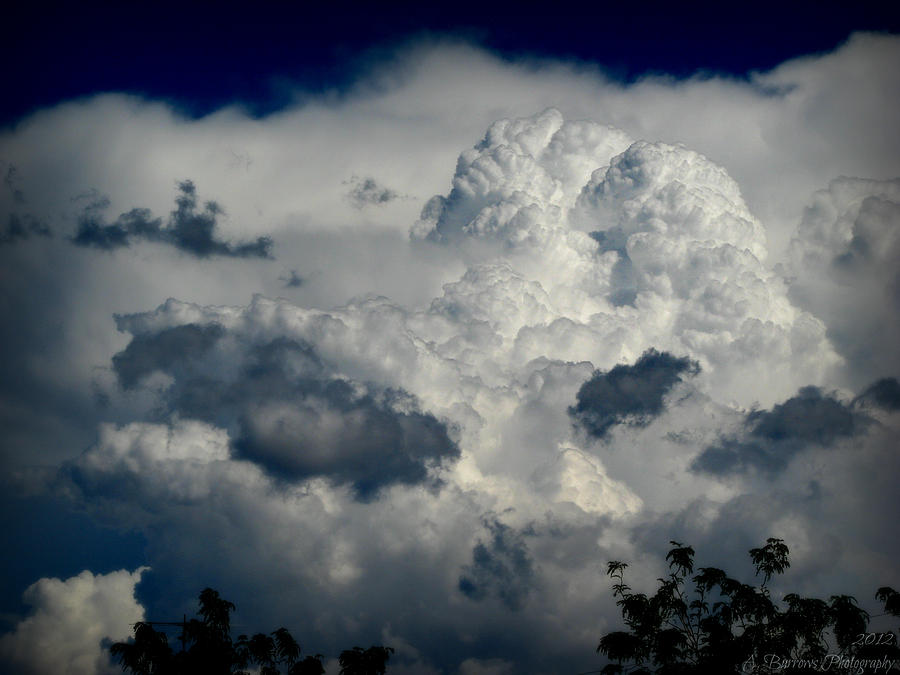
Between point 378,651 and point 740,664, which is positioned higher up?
point 378,651

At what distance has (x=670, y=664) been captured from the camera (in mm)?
60719

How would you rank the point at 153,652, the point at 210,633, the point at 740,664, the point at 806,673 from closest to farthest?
the point at 806,673, the point at 740,664, the point at 153,652, the point at 210,633

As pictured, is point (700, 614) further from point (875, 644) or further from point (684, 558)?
point (875, 644)

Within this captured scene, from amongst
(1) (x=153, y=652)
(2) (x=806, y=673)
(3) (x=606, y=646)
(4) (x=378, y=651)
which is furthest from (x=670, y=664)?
(1) (x=153, y=652)

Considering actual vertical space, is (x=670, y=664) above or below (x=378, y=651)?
below

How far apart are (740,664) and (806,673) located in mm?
4692

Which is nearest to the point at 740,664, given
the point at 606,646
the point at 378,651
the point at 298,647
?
the point at 606,646

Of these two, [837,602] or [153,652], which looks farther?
[153,652]

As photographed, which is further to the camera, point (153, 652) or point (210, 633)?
point (210, 633)

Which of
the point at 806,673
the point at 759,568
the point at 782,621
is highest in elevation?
the point at 759,568

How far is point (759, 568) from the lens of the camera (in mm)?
66938

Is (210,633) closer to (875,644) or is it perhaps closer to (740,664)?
(740,664)

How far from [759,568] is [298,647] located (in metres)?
39.5

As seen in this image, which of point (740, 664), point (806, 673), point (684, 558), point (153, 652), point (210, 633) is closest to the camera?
point (806, 673)
